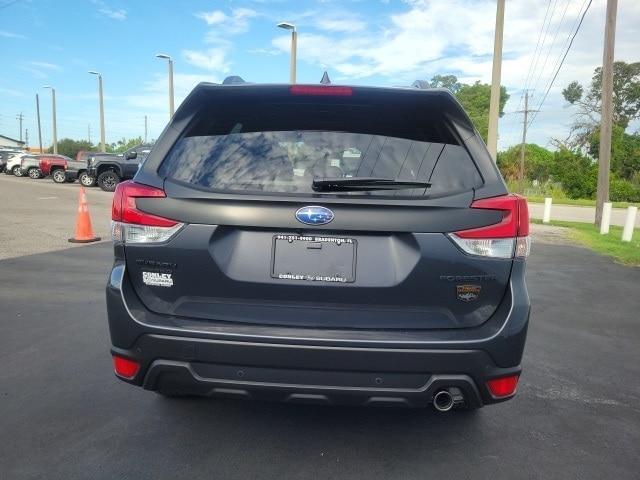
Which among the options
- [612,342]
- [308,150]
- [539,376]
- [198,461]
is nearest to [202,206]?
[308,150]

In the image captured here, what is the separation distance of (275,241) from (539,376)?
8.96 feet

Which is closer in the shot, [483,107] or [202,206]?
[202,206]

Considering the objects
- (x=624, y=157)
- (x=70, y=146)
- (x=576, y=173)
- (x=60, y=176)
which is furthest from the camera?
(x=70, y=146)

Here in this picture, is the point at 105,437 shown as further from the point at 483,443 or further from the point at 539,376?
the point at 539,376

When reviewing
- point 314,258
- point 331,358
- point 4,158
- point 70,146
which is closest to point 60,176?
point 4,158

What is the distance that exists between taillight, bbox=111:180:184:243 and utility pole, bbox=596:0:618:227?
1700 cm

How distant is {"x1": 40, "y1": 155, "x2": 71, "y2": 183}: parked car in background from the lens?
30.1m

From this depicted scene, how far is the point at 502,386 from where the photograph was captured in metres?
2.60

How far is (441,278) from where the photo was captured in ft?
8.11

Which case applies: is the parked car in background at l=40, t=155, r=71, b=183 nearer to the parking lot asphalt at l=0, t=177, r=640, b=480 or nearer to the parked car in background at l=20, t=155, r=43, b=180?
the parked car in background at l=20, t=155, r=43, b=180

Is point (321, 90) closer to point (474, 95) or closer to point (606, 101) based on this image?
point (606, 101)

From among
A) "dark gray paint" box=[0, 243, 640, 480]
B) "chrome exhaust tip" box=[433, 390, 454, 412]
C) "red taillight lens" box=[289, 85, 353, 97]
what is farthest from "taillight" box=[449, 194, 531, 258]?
"dark gray paint" box=[0, 243, 640, 480]

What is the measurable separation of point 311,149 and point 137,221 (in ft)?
2.96

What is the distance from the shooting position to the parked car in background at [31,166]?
34047mm
